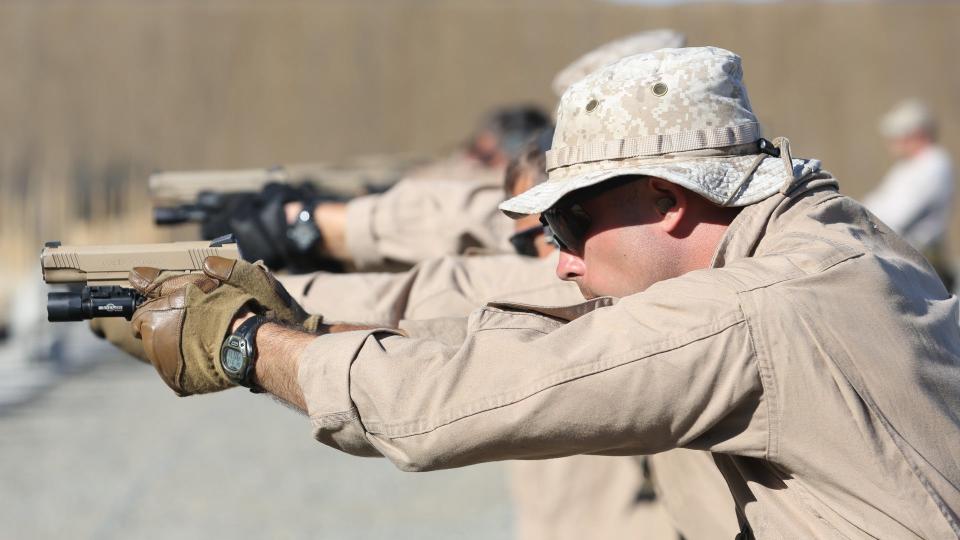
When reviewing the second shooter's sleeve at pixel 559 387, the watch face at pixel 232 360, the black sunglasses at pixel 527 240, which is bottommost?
the black sunglasses at pixel 527 240

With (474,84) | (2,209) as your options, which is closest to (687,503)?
(2,209)

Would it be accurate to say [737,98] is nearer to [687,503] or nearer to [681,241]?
[681,241]

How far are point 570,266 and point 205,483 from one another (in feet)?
17.2

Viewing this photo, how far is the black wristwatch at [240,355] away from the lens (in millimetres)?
2424

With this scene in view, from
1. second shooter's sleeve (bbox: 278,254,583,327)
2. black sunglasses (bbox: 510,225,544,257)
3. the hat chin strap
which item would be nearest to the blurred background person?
black sunglasses (bbox: 510,225,544,257)

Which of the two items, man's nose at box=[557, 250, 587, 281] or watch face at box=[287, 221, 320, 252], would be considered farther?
watch face at box=[287, 221, 320, 252]

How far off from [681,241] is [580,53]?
2884 cm

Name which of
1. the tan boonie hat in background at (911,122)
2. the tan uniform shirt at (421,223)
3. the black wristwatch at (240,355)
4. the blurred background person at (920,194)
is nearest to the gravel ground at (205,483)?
the tan uniform shirt at (421,223)

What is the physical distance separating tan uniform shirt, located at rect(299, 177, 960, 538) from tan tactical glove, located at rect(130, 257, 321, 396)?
0.25 m

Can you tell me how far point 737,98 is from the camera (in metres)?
2.53

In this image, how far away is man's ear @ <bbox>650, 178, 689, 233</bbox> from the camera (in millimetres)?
2441

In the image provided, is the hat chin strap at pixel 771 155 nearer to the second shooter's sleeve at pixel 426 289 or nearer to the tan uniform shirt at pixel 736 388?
the tan uniform shirt at pixel 736 388

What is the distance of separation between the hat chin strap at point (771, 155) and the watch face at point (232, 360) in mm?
990

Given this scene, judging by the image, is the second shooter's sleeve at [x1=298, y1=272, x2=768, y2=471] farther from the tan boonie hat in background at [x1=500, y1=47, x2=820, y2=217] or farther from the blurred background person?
the blurred background person
